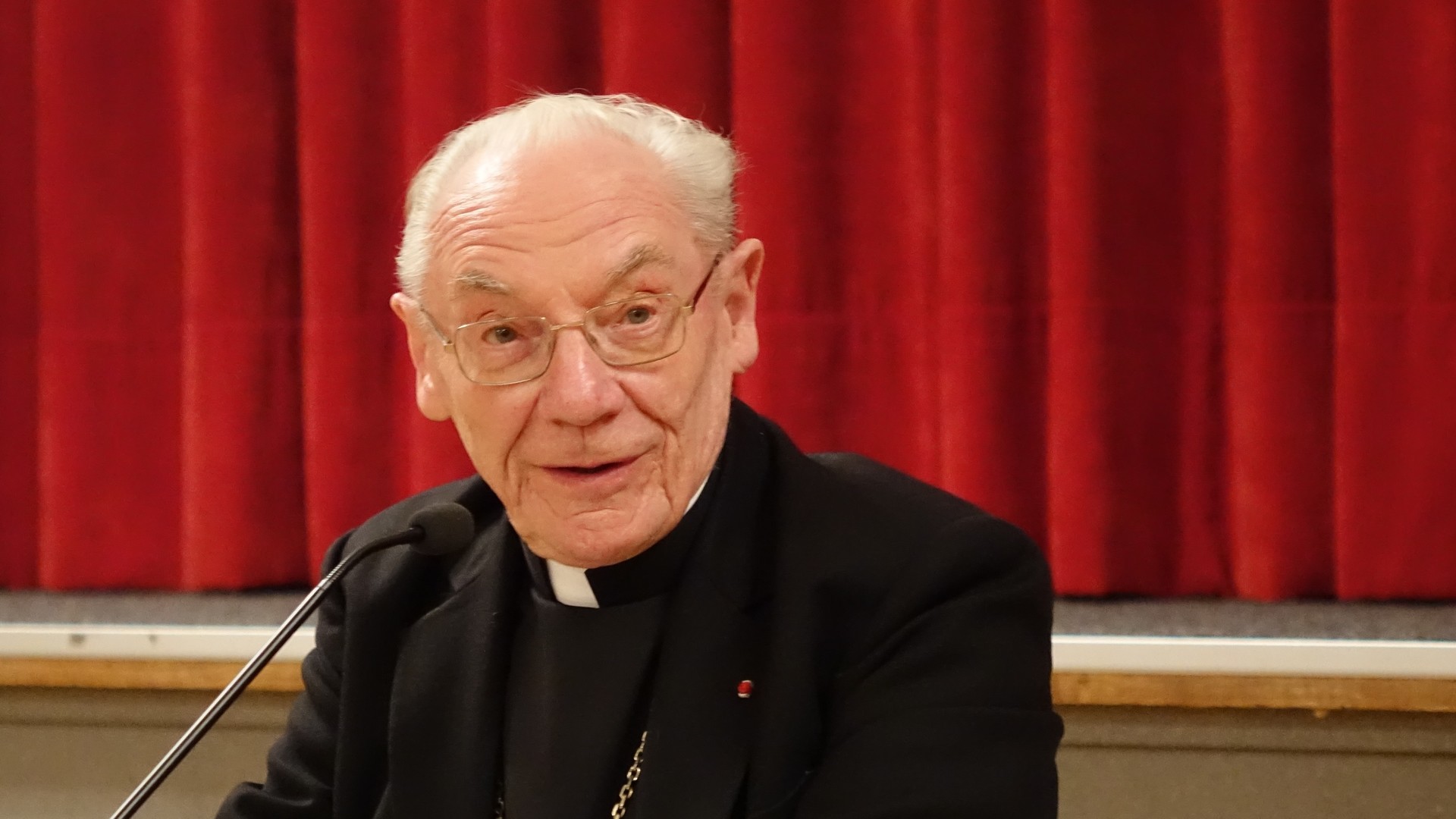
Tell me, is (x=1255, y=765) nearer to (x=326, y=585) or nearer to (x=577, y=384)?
(x=577, y=384)

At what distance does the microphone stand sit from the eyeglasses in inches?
7.2

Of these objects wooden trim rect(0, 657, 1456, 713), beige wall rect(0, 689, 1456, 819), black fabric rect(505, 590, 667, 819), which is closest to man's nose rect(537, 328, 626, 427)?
black fabric rect(505, 590, 667, 819)

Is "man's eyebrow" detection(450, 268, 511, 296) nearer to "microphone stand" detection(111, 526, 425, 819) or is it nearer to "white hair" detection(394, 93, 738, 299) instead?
"white hair" detection(394, 93, 738, 299)

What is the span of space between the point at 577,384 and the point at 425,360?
259mm

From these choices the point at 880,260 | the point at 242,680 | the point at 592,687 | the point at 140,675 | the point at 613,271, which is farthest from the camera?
the point at 880,260

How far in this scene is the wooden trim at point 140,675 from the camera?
7.04 feet

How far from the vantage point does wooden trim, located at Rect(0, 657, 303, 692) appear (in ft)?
7.04

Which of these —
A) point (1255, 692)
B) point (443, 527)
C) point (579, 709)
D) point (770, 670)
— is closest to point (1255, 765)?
point (1255, 692)

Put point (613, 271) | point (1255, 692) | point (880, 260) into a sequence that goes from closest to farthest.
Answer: point (613, 271)
point (1255, 692)
point (880, 260)

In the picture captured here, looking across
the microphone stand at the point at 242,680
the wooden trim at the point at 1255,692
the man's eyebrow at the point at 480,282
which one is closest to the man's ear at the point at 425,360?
the man's eyebrow at the point at 480,282

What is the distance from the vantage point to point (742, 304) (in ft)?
4.86

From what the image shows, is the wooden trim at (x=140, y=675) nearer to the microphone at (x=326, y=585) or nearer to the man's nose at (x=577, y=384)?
the microphone at (x=326, y=585)

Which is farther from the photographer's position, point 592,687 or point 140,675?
point 140,675

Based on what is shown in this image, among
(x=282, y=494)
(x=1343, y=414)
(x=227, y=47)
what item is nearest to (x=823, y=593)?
(x=1343, y=414)
